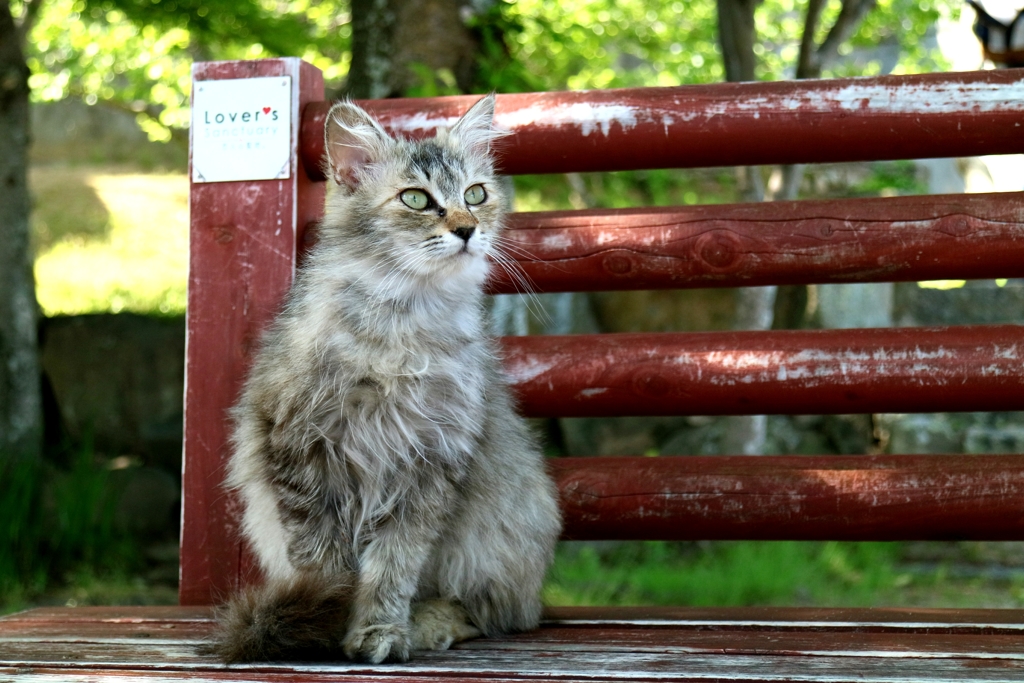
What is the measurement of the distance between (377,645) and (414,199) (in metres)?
1.06

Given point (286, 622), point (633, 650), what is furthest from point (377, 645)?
point (633, 650)

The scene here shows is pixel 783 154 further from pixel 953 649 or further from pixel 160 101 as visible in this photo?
pixel 160 101

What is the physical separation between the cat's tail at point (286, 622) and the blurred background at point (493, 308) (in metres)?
1.99

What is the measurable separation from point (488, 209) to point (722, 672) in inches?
50.9

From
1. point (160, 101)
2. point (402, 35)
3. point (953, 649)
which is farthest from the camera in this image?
point (160, 101)

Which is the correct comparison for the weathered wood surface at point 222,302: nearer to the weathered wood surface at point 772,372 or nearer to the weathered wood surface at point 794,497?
the weathered wood surface at point 772,372

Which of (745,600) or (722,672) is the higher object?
(722,672)

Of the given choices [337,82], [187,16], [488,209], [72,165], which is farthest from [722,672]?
[72,165]

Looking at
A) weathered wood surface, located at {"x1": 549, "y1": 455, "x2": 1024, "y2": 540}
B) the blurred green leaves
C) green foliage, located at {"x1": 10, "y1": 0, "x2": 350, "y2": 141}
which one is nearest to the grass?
weathered wood surface, located at {"x1": 549, "y1": 455, "x2": 1024, "y2": 540}

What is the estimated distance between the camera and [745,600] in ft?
18.4

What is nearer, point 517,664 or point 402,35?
point 517,664

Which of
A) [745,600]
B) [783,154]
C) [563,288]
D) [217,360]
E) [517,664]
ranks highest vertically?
[783,154]

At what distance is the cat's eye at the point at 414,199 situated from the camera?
2424mm

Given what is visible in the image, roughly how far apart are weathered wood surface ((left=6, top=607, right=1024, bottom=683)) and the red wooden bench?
16 cm
